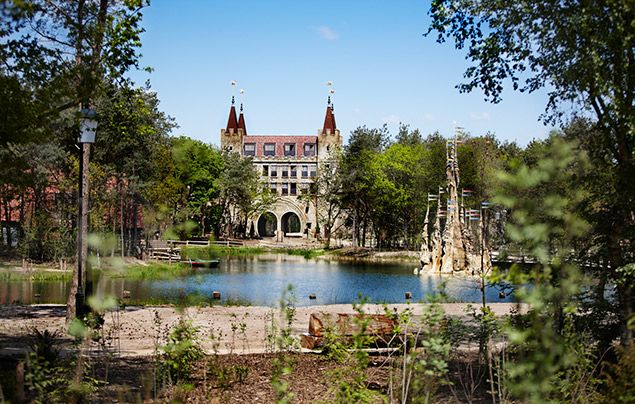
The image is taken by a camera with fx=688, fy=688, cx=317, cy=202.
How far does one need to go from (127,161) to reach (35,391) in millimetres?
33175

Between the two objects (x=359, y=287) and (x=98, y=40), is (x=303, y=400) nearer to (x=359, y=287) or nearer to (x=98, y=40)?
(x=98, y=40)

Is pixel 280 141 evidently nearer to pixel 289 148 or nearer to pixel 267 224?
pixel 289 148

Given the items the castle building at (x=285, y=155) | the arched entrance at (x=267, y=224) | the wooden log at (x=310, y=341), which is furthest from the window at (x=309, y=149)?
the wooden log at (x=310, y=341)

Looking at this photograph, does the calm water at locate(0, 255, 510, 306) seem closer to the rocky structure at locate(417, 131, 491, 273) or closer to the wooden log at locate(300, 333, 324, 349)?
the rocky structure at locate(417, 131, 491, 273)

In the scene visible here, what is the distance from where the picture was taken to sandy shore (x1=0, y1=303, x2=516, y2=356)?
10950mm

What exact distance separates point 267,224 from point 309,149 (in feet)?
51.9

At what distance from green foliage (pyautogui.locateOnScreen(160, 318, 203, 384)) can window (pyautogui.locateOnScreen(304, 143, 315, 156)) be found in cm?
7871

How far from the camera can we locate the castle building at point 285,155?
272 feet

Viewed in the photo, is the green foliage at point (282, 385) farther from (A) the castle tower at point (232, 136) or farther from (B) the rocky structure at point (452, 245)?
(A) the castle tower at point (232, 136)

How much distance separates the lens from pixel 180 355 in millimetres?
8242

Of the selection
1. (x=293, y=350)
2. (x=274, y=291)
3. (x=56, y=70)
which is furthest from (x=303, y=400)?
(x=274, y=291)

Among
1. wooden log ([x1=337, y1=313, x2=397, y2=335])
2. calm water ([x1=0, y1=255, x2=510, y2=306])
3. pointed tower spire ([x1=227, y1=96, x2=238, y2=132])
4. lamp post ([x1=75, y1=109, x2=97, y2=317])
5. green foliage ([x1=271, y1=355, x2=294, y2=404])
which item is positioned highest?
pointed tower spire ([x1=227, y1=96, x2=238, y2=132])

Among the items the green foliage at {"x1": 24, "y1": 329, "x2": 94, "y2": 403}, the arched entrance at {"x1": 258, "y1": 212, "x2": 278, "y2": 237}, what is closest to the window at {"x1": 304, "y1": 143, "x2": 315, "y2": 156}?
the arched entrance at {"x1": 258, "y1": 212, "x2": 278, "y2": 237}

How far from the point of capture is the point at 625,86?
877 centimetres
